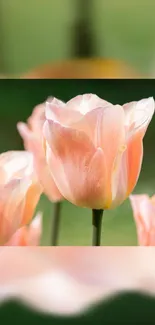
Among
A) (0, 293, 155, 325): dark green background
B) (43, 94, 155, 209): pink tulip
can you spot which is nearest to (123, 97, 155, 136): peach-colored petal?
(43, 94, 155, 209): pink tulip

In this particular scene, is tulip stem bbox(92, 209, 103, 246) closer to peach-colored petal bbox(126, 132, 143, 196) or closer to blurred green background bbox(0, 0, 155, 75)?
peach-colored petal bbox(126, 132, 143, 196)

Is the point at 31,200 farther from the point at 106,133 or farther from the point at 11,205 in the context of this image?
the point at 106,133

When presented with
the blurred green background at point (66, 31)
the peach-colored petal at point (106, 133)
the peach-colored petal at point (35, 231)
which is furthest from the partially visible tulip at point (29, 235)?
the blurred green background at point (66, 31)

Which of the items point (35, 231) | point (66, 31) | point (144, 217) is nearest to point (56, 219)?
point (35, 231)

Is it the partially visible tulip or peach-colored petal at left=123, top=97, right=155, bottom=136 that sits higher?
peach-colored petal at left=123, top=97, right=155, bottom=136

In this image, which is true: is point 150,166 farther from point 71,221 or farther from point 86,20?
point 86,20

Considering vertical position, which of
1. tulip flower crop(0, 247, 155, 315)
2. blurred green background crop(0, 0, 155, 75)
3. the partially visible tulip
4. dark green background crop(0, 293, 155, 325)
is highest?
blurred green background crop(0, 0, 155, 75)
